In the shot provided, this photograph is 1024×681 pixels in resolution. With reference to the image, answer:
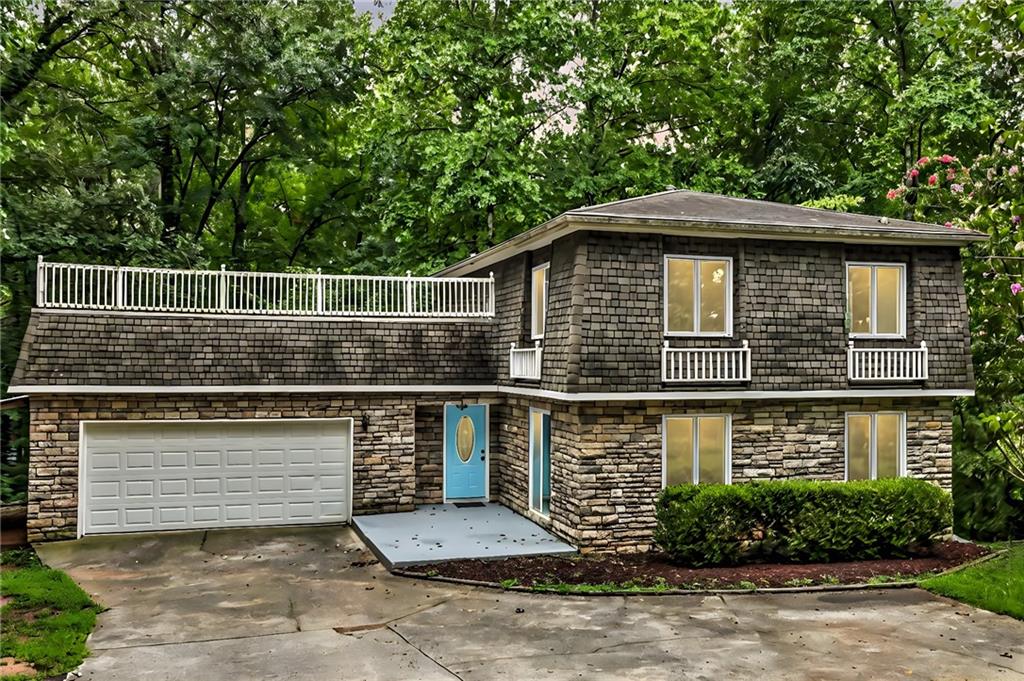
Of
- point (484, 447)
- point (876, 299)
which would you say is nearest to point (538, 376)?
point (484, 447)

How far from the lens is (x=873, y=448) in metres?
13.7

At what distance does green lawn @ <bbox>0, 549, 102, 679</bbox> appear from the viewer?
7902 mm

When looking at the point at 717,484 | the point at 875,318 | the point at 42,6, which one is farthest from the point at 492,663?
the point at 42,6

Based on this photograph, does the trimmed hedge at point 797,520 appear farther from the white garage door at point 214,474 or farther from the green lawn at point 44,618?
the green lawn at point 44,618

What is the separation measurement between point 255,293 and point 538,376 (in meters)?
5.55

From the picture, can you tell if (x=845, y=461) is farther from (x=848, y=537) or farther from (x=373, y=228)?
(x=373, y=228)

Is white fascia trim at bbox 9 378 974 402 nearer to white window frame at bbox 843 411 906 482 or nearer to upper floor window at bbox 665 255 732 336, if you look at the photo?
white window frame at bbox 843 411 906 482

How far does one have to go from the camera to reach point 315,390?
48.7ft

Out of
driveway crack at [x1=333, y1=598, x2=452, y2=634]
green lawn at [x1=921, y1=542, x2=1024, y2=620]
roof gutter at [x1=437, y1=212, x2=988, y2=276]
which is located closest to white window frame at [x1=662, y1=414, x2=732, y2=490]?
roof gutter at [x1=437, y1=212, x2=988, y2=276]

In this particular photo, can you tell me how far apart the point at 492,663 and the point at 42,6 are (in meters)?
19.5

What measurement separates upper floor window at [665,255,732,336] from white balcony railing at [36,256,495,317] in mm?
4633

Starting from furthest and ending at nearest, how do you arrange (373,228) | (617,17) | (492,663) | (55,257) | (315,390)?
(373,228)
(617,17)
(55,257)
(315,390)
(492,663)

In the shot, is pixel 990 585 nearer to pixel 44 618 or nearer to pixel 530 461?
pixel 530 461

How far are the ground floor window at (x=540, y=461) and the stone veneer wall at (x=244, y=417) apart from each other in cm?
233
